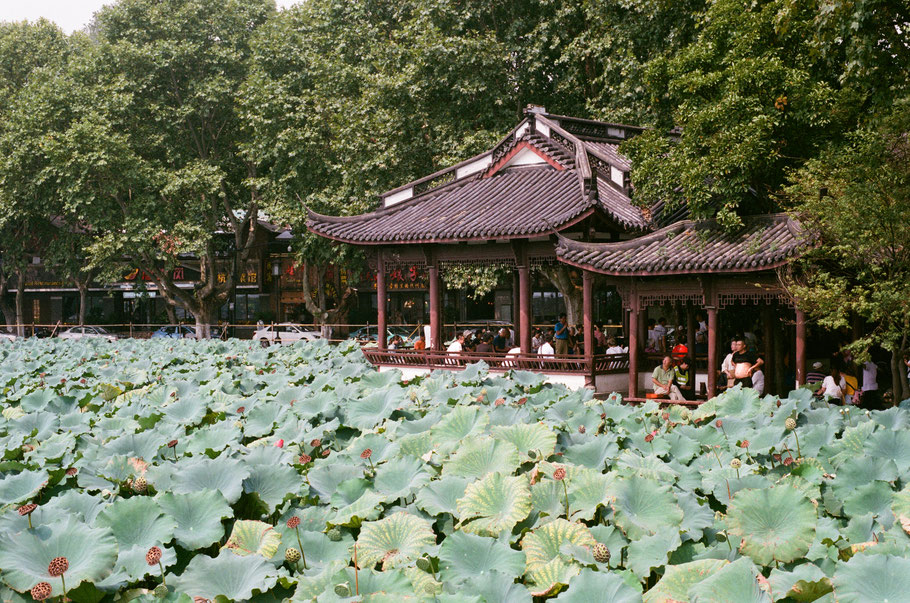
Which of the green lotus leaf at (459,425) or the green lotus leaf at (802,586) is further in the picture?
the green lotus leaf at (459,425)

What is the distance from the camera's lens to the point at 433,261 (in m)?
19.1

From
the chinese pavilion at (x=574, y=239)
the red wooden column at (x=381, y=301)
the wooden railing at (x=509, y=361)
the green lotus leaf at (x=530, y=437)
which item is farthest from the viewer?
the red wooden column at (x=381, y=301)

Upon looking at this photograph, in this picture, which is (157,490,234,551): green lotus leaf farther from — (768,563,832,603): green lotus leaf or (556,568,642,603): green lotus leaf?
(768,563,832,603): green lotus leaf

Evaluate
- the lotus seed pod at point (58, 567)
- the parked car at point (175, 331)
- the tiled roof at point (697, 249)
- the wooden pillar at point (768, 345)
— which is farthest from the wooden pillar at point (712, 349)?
the parked car at point (175, 331)

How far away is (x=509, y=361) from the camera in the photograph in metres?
17.3

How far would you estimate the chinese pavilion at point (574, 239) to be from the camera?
46.9 ft

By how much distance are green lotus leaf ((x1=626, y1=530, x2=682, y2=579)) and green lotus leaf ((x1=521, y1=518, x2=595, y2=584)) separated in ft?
0.52

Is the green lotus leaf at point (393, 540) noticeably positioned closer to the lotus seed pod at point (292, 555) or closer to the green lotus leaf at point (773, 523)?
the lotus seed pod at point (292, 555)

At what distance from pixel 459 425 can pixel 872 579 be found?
2595 millimetres

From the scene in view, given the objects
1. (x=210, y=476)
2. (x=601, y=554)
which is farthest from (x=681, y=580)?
(x=210, y=476)

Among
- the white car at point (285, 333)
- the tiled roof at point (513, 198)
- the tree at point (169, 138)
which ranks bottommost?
the white car at point (285, 333)

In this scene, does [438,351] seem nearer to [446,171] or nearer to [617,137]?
[446,171]

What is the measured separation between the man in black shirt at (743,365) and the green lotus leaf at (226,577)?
Result: 12066mm

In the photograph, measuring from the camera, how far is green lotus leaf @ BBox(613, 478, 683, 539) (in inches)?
122
